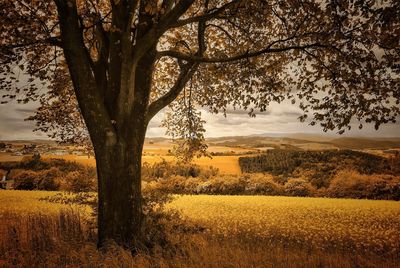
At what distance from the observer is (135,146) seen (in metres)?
9.25

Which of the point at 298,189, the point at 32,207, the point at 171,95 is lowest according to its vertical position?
the point at 298,189

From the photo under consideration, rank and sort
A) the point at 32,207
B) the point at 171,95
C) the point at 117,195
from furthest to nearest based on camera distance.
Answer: the point at 32,207 → the point at 171,95 → the point at 117,195

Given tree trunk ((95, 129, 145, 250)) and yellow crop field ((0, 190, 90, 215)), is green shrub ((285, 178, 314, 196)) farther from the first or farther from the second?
tree trunk ((95, 129, 145, 250))

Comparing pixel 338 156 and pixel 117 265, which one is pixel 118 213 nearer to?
pixel 117 265

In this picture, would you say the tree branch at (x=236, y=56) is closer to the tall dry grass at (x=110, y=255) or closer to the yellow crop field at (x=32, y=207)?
the tall dry grass at (x=110, y=255)

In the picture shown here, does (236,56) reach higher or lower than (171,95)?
higher

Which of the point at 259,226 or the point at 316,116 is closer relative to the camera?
the point at 316,116

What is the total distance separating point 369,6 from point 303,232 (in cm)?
967

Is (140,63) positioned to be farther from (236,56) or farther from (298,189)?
(298,189)

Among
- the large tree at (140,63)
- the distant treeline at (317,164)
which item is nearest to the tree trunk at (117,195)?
the large tree at (140,63)

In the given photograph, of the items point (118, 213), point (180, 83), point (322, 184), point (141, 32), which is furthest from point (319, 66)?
point (322, 184)

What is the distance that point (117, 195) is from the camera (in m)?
8.83

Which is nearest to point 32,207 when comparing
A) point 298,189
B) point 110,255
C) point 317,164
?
point 110,255

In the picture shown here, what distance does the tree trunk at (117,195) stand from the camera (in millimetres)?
8844
